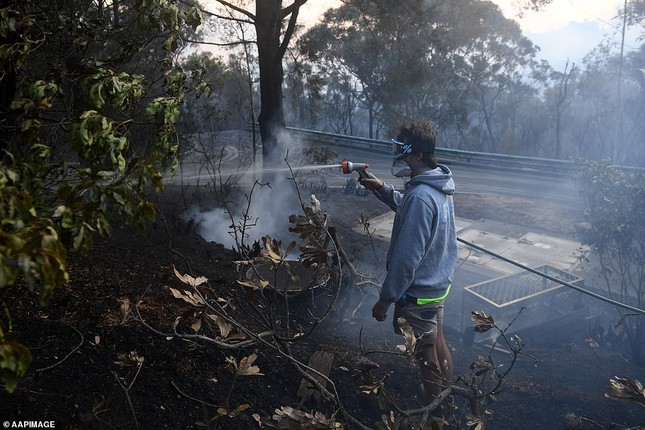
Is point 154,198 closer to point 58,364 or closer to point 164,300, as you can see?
point 164,300

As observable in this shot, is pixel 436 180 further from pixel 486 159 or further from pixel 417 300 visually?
pixel 486 159

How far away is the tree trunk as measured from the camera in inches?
390

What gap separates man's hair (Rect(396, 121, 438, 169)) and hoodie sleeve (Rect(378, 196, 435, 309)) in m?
0.38

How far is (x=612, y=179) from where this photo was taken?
5.98 m

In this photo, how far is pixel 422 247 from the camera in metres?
2.94

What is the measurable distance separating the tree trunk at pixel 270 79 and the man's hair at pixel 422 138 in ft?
24.2

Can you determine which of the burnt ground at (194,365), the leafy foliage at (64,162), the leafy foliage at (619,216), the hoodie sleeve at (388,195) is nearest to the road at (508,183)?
the leafy foliage at (619,216)

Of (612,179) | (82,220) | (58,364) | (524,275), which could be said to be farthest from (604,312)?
(82,220)

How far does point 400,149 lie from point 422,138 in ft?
0.51

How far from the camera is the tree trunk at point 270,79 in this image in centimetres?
991

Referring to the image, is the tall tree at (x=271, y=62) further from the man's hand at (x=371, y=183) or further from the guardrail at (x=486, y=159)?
the man's hand at (x=371, y=183)

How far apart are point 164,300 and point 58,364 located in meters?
1.07

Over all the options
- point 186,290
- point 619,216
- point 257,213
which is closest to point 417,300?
point 186,290

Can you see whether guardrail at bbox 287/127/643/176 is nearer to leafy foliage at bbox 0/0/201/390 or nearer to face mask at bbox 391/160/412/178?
face mask at bbox 391/160/412/178
